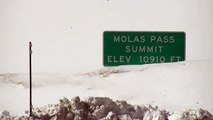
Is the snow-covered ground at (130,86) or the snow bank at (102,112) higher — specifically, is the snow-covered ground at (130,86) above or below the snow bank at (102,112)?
above

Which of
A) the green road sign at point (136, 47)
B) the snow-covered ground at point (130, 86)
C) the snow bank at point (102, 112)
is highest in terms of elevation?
the green road sign at point (136, 47)

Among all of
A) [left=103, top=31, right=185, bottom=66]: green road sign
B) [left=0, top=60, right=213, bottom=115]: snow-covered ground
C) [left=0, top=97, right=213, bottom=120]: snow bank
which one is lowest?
[left=0, top=97, right=213, bottom=120]: snow bank

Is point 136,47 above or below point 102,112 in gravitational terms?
above

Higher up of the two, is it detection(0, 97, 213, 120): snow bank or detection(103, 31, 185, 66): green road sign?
detection(103, 31, 185, 66): green road sign
